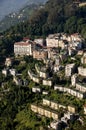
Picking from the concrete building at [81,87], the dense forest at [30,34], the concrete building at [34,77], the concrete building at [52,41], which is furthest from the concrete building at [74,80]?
the concrete building at [52,41]

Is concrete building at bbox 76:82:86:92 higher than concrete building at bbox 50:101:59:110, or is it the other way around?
concrete building at bbox 76:82:86:92

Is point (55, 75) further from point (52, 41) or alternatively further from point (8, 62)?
point (52, 41)

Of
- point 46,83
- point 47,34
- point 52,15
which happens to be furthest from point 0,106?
point 52,15

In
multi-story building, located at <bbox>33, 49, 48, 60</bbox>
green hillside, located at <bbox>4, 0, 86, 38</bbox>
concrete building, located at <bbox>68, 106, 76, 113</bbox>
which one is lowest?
concrete building, located at <bbox>68, 106, 76, 113</bbox>

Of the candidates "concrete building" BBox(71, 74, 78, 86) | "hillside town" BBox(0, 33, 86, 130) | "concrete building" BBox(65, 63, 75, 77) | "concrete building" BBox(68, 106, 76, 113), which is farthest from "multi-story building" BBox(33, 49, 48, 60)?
"concrete building" BBox(68, 106, 76, 113)

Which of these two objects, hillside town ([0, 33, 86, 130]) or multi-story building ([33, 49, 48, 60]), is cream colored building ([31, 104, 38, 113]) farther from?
multi-story building ([33, 49, 48, 60])

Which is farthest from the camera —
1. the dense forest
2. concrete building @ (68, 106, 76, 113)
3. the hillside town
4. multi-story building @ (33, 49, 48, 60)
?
multi-story building @ (33, 49, 48, 60)

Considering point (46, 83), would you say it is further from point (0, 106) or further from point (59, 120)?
point (59, 120)
